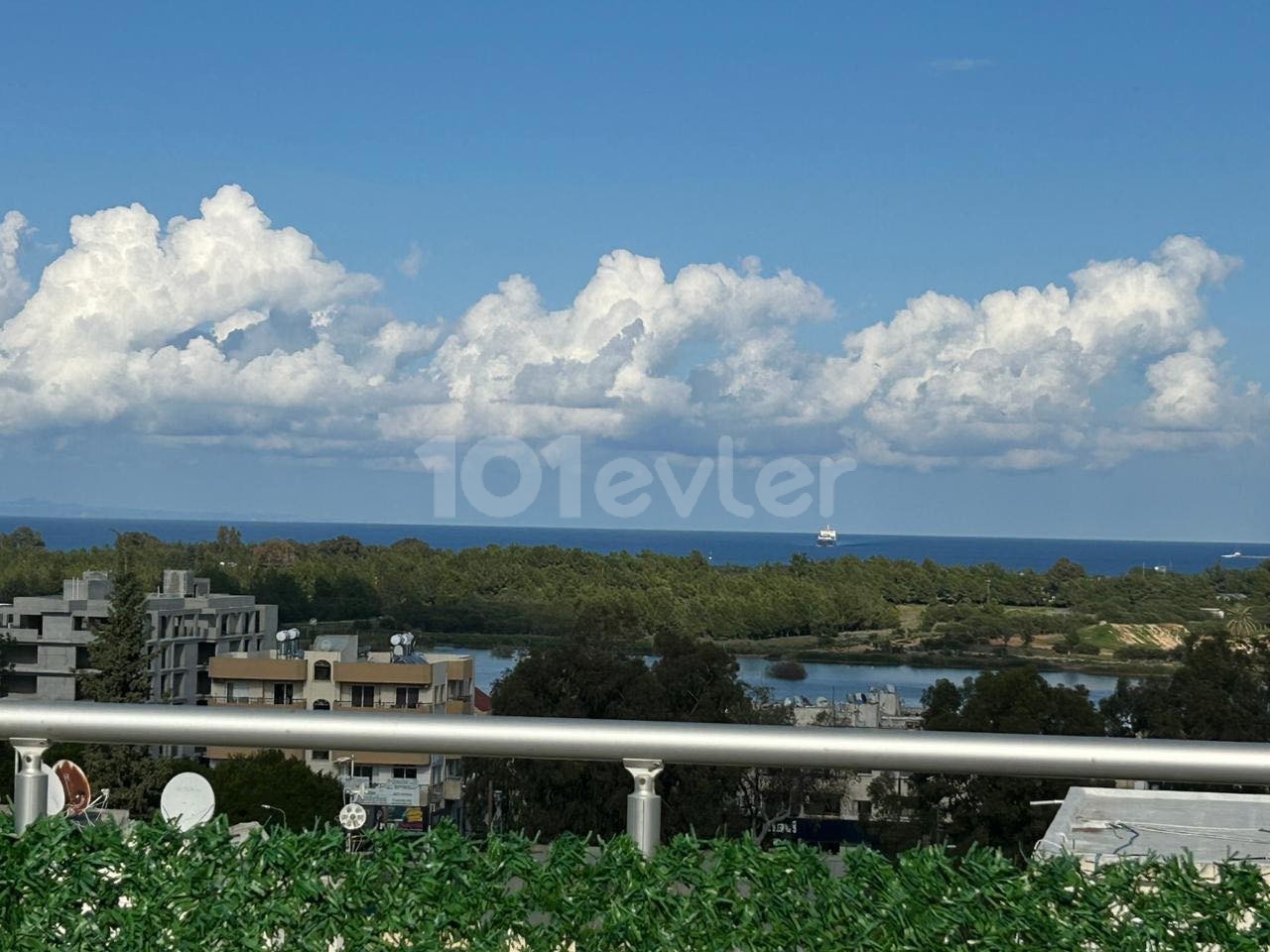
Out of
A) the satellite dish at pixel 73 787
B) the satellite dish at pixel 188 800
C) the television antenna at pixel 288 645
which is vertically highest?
the satellite dish at pixel 73 787

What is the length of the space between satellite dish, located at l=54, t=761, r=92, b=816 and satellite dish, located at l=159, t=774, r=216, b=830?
0.42ft

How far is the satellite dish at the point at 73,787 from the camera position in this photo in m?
2.44

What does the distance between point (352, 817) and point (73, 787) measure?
52 cm

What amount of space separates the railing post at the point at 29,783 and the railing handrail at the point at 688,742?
0.34ft

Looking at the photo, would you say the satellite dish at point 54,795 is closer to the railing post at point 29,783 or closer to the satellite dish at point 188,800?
the railing post at point 29,783

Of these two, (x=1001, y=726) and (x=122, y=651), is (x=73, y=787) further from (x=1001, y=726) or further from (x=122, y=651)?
(x=122, y=651)

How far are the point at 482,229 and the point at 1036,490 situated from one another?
39.2m

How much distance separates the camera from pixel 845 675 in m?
34.5

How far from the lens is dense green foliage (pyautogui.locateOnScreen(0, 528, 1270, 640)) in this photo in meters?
33.2

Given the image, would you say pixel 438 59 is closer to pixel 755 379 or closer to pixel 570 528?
pixel 755 379

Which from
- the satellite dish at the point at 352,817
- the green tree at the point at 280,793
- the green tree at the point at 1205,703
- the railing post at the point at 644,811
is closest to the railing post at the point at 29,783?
the green tree at the point at 280,793

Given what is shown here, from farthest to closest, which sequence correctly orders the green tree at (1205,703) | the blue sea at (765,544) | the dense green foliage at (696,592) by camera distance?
the blue sea at (765,544)
the dense green foliage at (696,592)
the green tree at (1205,703)

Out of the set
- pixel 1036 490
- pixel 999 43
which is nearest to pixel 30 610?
pixel 1036 490

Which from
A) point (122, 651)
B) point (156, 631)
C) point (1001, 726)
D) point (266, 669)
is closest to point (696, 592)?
point (266, 669)
